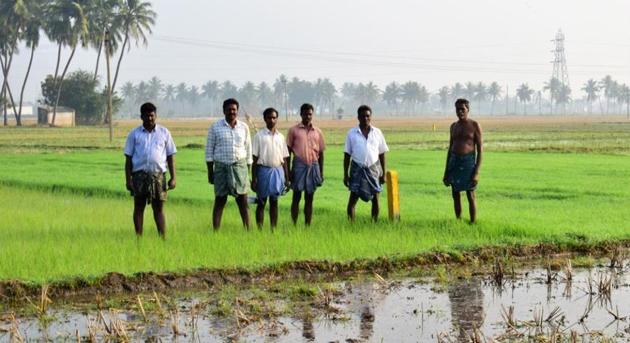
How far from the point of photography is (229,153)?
10.2 metres

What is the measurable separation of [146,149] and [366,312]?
3832 mm

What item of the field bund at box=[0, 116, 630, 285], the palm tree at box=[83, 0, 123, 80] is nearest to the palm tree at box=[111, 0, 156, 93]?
the palm tree at box=[83, 0, 123, 80]

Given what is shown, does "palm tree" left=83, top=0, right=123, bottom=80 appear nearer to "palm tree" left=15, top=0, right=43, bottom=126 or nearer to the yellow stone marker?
"palm tree" left=15, top=0, right=43, bottom=126

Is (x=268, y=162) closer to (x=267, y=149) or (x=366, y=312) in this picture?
(x=267, y=149)

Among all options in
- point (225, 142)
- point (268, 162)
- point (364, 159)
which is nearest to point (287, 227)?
point (268, 162)

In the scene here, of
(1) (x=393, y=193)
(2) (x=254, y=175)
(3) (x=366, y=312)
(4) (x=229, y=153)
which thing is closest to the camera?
(3) (x=366, y=312)

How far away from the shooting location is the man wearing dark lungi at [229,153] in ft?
33.4

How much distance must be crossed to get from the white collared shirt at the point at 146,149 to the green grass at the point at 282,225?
78 cm

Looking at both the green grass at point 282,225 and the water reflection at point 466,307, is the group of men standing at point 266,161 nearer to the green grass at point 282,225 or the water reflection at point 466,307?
the green grass at point 282,225

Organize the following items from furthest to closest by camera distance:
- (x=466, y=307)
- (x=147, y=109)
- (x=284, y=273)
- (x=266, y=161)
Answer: (x=266, y=161) → (x=147, y=109) → (x=284, y=273) → (x=466, y=307)

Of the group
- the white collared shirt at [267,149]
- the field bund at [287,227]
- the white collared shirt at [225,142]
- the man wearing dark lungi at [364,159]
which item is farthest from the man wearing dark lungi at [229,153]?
the man wearing dark lungi at [364,159]

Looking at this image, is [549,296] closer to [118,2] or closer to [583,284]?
[583,284]

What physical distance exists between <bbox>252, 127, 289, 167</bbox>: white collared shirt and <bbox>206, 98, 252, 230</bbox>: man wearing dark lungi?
18cm

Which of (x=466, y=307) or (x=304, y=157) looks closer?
(x=466, y=307)
